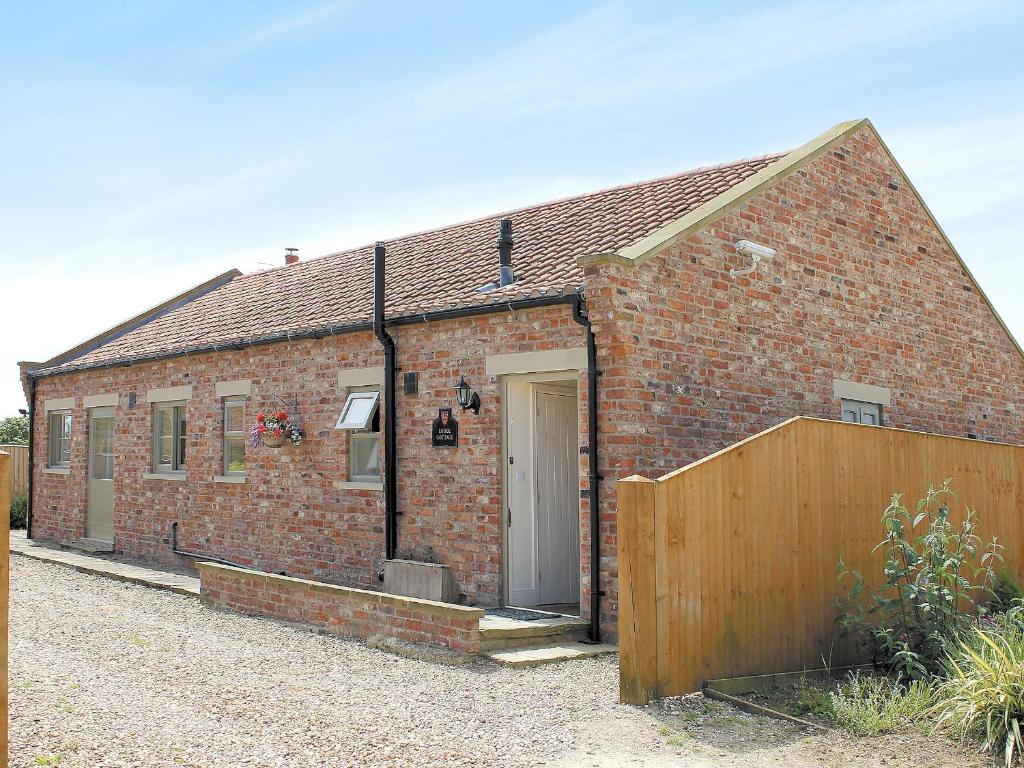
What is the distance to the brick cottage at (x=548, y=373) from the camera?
9.75m

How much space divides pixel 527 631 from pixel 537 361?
8.67 feet

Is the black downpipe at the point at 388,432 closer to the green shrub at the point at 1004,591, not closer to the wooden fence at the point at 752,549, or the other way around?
the wooden fence at the point at 752,549

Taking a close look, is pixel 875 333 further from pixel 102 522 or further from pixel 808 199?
pixel 102 522

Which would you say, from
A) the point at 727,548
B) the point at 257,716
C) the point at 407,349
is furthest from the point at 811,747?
the point at 407,349

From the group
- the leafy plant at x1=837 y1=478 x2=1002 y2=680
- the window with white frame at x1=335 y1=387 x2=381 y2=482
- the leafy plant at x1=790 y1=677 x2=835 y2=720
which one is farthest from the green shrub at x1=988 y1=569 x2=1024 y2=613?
the window with white frame at x1=335 y1=387 x2=381 y2=482

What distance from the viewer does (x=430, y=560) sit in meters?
11.0

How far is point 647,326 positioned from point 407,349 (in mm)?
3090

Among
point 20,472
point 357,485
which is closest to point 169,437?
point 357,485

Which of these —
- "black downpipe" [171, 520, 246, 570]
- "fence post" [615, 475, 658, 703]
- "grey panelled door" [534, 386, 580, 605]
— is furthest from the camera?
"black downpipe" [171, 520, 246, 570]

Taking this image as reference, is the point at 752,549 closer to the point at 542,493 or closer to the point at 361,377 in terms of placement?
the point at 542,493

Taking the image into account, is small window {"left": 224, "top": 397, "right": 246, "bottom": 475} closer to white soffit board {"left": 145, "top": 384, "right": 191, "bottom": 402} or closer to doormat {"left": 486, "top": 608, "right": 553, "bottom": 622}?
white soffit board {"left": 145, "top": 384, "right": 191, "bottom": 402}

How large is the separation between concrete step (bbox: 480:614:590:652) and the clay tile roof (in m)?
3.10

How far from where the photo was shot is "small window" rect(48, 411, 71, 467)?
18.8m

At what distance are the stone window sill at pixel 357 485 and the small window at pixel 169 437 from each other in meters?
4.21
